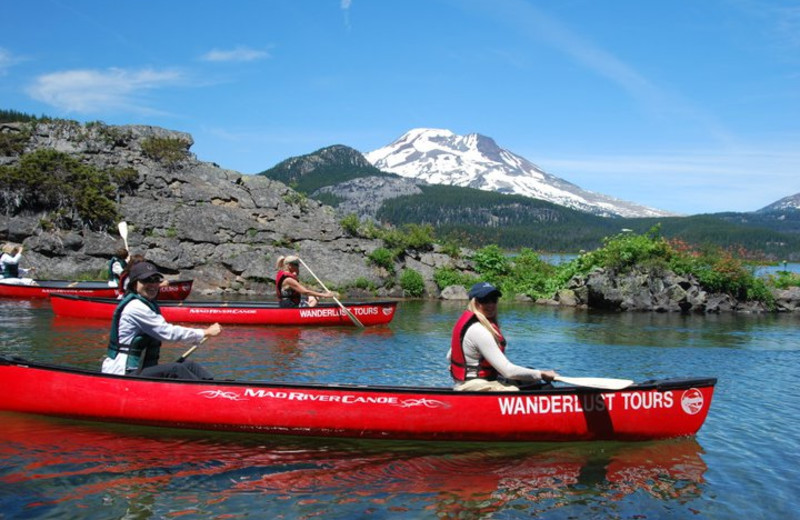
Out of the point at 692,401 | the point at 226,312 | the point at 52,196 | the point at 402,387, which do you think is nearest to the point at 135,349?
the point at 402,387

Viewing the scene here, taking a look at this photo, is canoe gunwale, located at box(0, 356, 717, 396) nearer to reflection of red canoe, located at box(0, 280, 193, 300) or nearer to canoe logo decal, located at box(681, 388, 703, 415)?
canoe logo decal, located at box(681, 388, 703, 415)

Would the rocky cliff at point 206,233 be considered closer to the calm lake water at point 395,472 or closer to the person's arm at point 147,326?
the calm lake water at point 395,472

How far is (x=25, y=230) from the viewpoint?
34.2 m

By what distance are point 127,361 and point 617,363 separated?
11128 millimetres

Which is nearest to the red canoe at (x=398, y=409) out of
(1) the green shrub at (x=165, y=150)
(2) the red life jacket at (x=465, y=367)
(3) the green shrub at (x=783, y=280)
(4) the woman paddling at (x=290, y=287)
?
(2) the red life jacket at (x=465, y=367)

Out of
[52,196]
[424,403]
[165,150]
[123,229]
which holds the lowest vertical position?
[424,403]

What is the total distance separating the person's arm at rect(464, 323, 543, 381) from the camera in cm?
827

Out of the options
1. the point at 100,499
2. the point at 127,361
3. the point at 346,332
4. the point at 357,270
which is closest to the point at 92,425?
the point at 127,361

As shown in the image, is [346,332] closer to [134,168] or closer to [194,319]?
[194,319]

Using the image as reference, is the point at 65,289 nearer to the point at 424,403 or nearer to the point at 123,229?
the point at 123,229

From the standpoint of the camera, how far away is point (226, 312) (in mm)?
20000

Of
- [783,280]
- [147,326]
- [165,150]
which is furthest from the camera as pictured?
[165,150]

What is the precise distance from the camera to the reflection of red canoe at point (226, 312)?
19766 mm

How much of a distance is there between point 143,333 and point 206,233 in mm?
28716
